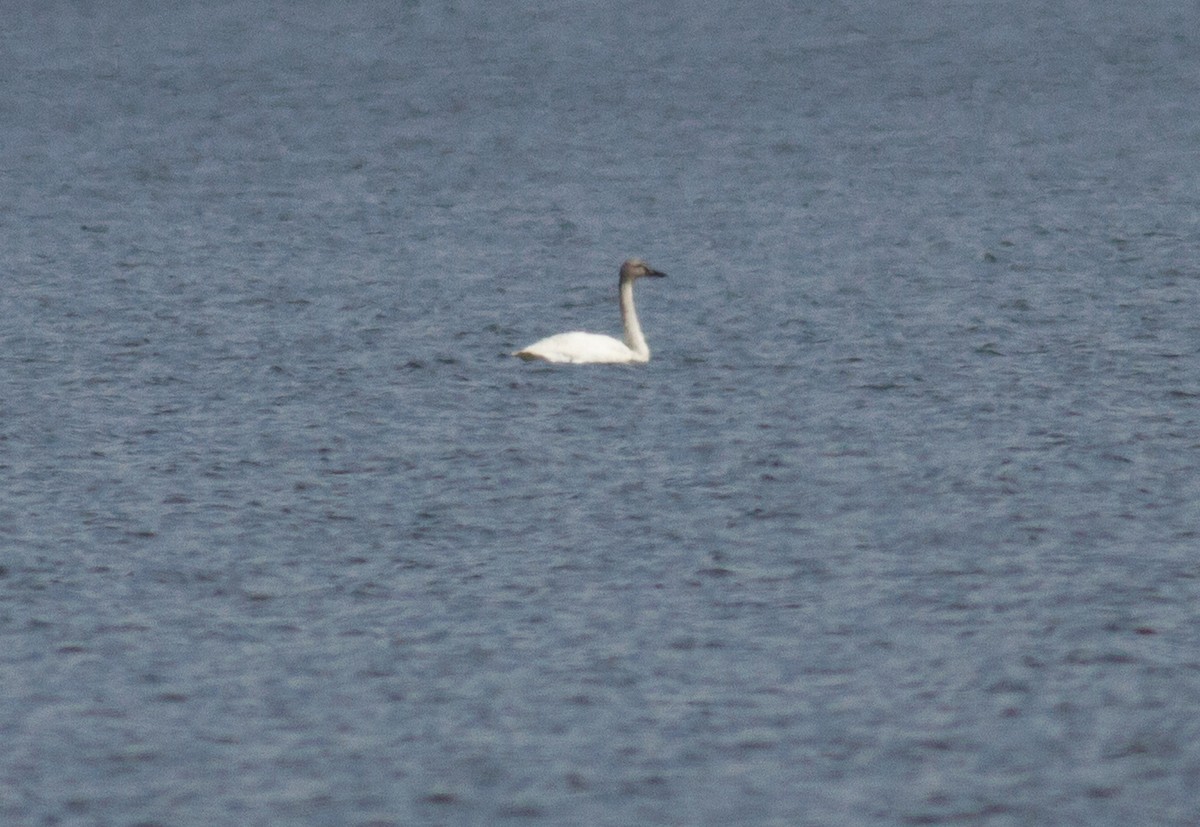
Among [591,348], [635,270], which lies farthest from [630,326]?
[635,270]

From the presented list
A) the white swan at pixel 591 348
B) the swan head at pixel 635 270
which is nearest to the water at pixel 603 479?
the white swan at pixel 591 348

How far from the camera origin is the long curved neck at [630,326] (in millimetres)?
28656

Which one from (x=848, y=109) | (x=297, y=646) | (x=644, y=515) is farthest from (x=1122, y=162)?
(x=297, y=646)

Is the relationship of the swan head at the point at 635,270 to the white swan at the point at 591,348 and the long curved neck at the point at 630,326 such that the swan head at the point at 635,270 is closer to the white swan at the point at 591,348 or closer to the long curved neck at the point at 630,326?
the long curved neck at the point at 630,326

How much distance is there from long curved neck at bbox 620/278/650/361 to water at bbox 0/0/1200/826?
336 millimetres

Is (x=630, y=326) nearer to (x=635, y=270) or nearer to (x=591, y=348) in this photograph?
(x=591, y=348)

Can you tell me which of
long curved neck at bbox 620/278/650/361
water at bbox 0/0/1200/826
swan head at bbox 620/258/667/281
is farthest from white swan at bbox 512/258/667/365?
swan head at bbox 620/258/667/281

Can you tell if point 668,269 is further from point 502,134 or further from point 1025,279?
point 502,134

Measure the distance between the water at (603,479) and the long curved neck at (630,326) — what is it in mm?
336

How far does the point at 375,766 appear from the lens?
14891 mm

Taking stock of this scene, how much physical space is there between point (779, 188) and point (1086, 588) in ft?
82.5

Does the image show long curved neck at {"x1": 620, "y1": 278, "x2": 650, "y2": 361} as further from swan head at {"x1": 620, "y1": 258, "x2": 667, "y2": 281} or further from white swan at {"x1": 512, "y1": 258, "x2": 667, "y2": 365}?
swan head at {"x1": 620, "y1": 258, "x2": 667, "y2": 281}

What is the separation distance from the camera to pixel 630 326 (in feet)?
94.8

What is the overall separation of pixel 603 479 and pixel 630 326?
6.55m
